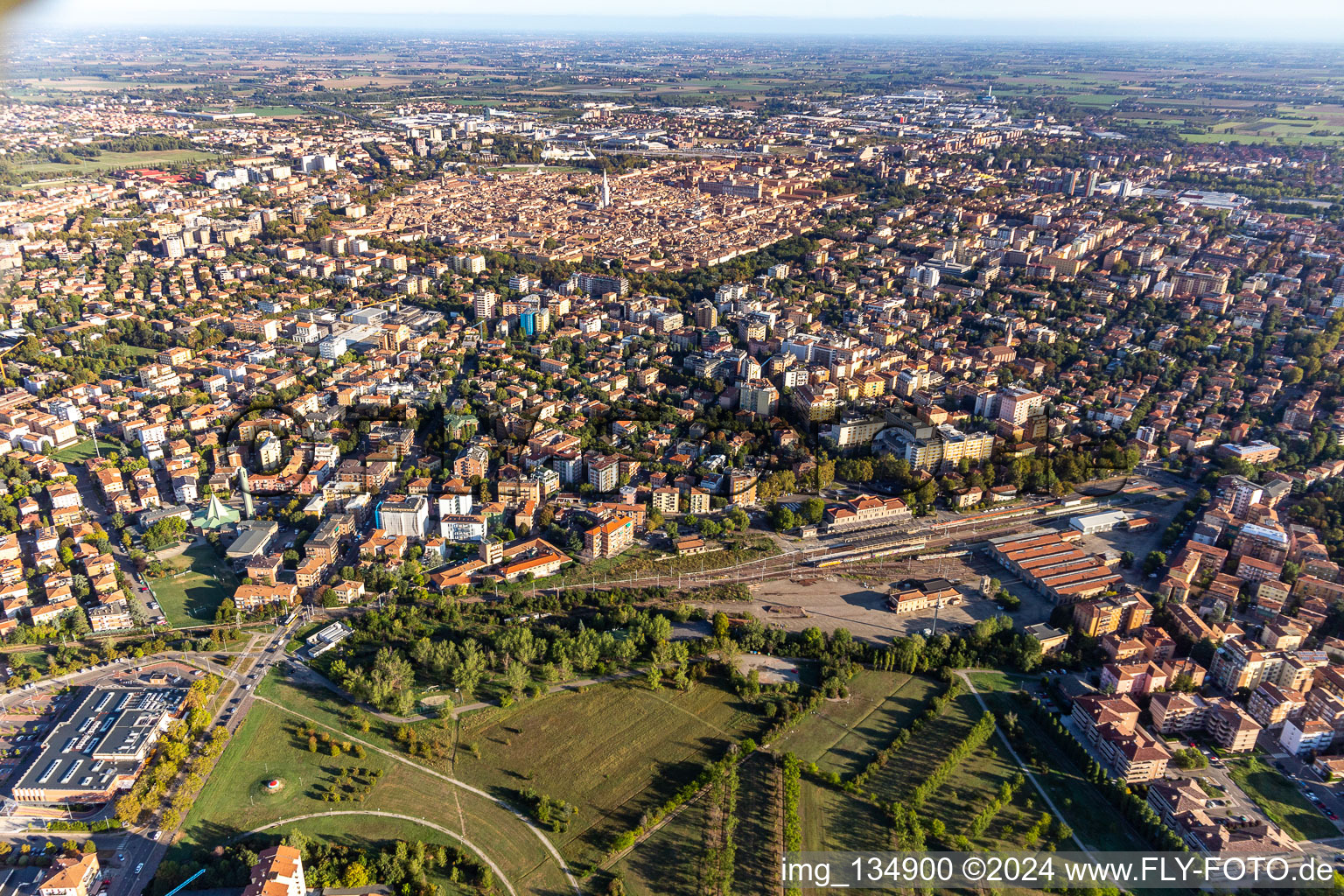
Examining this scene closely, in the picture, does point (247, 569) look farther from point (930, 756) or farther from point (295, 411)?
point (930, 756)

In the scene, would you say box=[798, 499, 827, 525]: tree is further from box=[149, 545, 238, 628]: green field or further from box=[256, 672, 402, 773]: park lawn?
box=[149, 545, 238, 628]: green field

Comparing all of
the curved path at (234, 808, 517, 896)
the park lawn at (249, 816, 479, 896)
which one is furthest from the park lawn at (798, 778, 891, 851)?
the park lawn at (249, 816, 479, 896)

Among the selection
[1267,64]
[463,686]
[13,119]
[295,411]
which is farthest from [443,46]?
[463,686]

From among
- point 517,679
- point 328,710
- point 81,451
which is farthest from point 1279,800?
point 81,451

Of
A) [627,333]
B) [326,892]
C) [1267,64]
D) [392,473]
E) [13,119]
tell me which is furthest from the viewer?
[1267,64]

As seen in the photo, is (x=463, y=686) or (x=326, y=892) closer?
(x=326, y=892)

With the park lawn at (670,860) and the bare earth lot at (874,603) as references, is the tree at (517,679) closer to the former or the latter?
the park lawn at (670,860)
